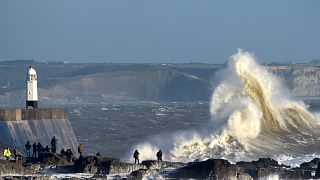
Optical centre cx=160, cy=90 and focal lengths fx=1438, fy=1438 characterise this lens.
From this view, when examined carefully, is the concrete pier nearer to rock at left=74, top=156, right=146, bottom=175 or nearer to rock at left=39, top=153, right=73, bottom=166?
rock at left=39, top=153, right=73, bottom=166

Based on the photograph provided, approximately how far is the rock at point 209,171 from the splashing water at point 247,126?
1491cm

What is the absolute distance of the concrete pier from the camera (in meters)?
50.5

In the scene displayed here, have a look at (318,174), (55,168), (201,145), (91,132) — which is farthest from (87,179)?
(91,132)

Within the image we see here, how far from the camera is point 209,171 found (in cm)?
4016

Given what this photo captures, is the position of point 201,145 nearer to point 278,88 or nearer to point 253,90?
point 253,90

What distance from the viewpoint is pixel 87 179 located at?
126 ft

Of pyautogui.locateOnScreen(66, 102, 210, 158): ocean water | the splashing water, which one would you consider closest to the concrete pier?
the splashing water

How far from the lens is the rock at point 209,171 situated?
40.1 metres

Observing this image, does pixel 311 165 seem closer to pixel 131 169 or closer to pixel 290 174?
pixel 290 174

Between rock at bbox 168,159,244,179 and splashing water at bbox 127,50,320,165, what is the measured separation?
48.9 ft

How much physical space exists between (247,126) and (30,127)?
56.3 ft

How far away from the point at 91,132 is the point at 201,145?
26.9 metres

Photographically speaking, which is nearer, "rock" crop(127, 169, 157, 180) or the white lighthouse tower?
"rock" crop(127, 169, 157, 180)

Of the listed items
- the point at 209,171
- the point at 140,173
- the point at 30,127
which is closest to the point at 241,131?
the point at 30,127
